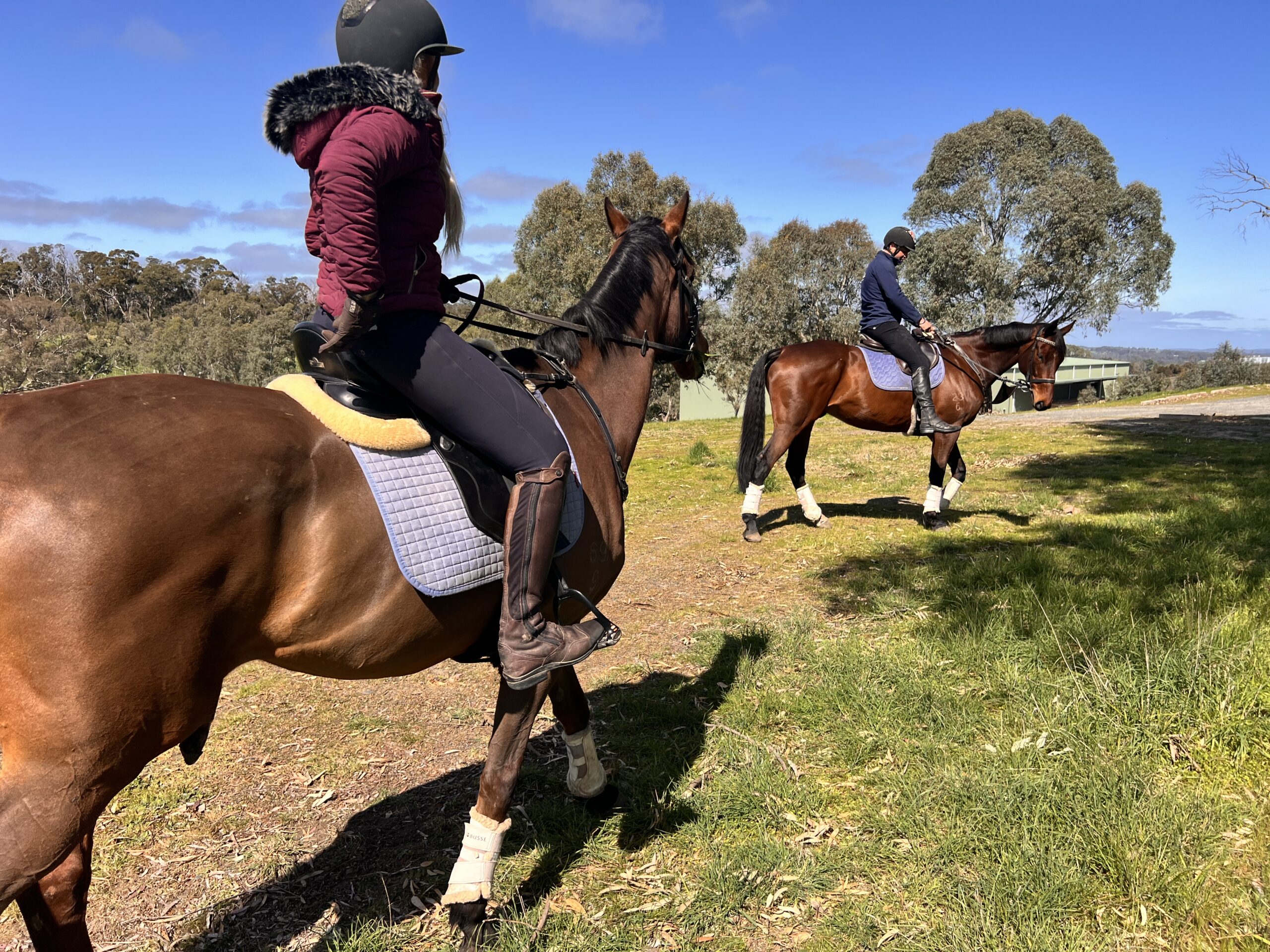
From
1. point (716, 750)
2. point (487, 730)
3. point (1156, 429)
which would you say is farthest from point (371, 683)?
point (1156, 429)

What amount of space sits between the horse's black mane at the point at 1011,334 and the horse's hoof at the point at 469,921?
29.8 feet

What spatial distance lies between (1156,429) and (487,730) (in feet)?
56.5

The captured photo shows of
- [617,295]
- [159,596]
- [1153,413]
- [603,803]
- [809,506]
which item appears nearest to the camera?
[159,596]

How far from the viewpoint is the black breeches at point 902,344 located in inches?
356

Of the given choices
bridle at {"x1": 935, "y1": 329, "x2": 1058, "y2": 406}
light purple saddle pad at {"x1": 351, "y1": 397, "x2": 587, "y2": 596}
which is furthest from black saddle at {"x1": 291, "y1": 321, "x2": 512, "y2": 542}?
bridle at {"x1": 935, "y1": 329, "x2": 1058, "y2": 406}

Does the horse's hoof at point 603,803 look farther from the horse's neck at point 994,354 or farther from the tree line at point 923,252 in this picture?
the tree line at point 923,252

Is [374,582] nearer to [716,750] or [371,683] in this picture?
[716,750]

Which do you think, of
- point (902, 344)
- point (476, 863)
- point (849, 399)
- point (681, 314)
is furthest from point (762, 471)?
point (476, 863)

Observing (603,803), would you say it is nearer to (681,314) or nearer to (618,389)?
(618,389)

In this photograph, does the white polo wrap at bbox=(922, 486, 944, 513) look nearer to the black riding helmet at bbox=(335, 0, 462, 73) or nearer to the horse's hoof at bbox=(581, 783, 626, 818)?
the horse's hoof at bbox=(581, 783, 626, 818)

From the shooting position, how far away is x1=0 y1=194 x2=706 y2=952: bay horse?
1773mm

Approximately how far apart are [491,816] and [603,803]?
95cm

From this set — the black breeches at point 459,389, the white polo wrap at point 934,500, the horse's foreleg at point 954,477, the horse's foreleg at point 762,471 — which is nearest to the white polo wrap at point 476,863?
the black breeches at point 459,389

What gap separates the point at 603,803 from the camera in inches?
138
